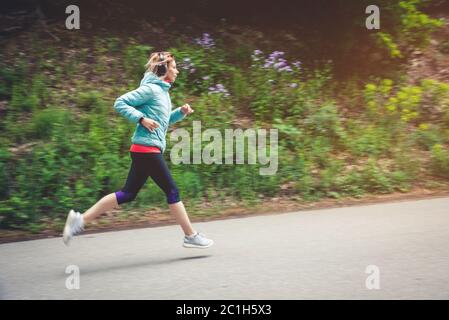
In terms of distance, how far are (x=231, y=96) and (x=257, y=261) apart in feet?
16.6

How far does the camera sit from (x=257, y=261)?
5.28m

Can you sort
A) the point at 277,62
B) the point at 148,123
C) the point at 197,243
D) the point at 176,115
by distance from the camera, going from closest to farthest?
the point at 148,123 < the point at 197,243 < the point at 176,115 < the point at 277,62

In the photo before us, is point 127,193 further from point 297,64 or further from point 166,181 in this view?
point 297,64

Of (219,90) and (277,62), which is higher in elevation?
(277,62)

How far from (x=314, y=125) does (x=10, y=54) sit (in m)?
5.21

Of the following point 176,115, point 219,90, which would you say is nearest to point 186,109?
point 176,115

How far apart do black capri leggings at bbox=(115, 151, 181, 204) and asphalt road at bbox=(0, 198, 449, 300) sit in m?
0.60

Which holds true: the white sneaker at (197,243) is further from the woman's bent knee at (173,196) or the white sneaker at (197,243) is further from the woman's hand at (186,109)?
the woman's hand at (186,109)

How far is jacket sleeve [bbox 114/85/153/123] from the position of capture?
5168 millimetres

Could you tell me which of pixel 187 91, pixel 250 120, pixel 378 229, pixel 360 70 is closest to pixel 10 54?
pixel 187 91

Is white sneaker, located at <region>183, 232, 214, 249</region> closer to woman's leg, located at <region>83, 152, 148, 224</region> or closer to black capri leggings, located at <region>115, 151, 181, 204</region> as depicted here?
black capri leggings, located at <region>115, 151, 181, 204</region>

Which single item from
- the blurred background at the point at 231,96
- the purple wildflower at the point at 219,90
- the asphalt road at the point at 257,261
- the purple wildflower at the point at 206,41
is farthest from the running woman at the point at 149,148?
the purple wildflower at the point at 206,41

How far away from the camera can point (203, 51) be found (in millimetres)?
10742

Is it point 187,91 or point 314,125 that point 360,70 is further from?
point 187,91
